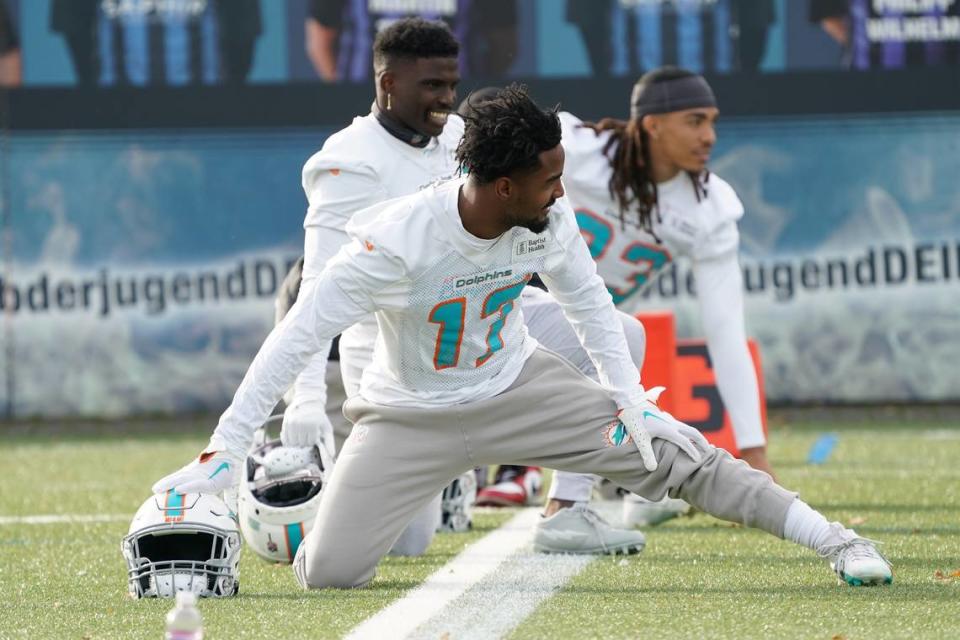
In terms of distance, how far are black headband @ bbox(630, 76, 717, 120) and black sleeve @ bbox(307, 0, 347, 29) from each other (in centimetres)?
544

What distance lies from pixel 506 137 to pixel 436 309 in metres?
0.52

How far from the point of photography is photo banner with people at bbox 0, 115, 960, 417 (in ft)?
38.5

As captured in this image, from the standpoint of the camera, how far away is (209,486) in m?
4.32

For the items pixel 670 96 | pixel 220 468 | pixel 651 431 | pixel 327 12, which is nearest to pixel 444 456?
pixel 651 431

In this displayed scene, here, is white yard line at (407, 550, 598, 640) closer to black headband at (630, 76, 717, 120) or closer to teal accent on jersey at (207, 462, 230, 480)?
teal accent on jersey at (207, 462, 230, 480)

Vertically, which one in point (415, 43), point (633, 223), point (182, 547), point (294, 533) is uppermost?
point (415, 43)

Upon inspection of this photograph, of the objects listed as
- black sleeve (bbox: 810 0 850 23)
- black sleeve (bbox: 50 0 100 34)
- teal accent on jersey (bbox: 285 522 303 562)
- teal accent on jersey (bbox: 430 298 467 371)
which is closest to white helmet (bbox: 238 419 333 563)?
teal accent on jersey (bbox: 285 522 303 562)

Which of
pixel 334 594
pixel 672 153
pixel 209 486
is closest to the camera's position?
pixel 209 486

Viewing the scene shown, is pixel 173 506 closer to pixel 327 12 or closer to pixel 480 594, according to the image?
pixel 480 594

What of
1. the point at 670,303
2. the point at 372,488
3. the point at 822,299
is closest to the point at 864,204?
the point at 822,299

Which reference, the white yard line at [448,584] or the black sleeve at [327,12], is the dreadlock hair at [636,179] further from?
the black sleeve at [327,12]

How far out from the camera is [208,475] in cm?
431

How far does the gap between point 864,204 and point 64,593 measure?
27.0ft

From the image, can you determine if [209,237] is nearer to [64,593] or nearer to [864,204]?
[864,204]
